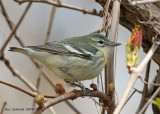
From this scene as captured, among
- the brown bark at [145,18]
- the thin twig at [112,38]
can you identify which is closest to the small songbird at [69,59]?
the brown bark at [145,18]

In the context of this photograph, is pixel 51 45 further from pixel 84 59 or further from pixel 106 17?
pixel 106 17

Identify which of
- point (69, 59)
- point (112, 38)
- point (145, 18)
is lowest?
point (69, 59)

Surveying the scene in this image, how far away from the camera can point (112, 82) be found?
7.21 feet

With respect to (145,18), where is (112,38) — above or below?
below

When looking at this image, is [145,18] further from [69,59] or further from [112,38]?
[69,59]

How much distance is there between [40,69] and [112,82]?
4.62 ft

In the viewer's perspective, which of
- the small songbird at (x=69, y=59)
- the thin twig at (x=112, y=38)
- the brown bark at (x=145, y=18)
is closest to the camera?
the thin twig at (x=112, y=38)

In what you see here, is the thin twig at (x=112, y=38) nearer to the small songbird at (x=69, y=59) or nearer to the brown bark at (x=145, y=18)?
the brown bark at (x=145, y=18)

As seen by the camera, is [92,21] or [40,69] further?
[92,21]

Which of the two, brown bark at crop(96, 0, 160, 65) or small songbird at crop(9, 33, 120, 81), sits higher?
brown bark at crop(96, 0, 160, 65)

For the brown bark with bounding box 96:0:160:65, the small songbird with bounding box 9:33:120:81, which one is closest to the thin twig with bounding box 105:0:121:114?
the brown bark with bounding box 96:0:160:65

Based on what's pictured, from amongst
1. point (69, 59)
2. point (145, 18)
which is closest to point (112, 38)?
point (145, 18)

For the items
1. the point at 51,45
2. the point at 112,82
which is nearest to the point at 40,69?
the point at 51,45

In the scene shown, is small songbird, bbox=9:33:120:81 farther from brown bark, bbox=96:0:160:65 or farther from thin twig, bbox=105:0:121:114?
thin twig, bbox=105:0:121:114
